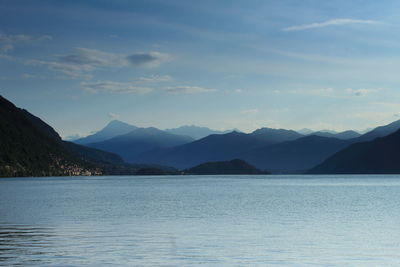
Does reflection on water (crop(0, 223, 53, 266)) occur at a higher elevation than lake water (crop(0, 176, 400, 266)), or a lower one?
higher

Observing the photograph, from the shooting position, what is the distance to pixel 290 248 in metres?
48.7

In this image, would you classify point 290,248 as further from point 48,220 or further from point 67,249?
point 48,220

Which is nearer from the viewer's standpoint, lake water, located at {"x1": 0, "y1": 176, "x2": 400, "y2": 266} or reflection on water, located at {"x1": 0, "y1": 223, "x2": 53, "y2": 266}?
reflection on water, located at {"x1": 0, "y1": 223, "x2": 53, "y2": 266}

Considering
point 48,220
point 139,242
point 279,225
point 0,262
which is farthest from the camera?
point 48,220

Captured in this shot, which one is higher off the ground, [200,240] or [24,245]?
[24,245]

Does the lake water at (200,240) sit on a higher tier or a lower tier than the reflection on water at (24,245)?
lower

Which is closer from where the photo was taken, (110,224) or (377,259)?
(377,259)

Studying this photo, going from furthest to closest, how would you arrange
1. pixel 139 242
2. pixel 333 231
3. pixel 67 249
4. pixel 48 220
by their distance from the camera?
pixel 48 220 → pixel 333 231 → pixel 139 242 → pixel 67 249

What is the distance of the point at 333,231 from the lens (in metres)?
63.6

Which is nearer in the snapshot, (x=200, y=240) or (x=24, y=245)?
(x=24, y=245)

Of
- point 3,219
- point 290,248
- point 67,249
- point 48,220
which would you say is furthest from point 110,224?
point 290,248

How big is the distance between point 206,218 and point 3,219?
98.2 feet

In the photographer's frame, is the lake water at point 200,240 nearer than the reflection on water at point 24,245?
No

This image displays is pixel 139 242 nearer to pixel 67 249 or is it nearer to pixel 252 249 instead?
pixel 67 249
